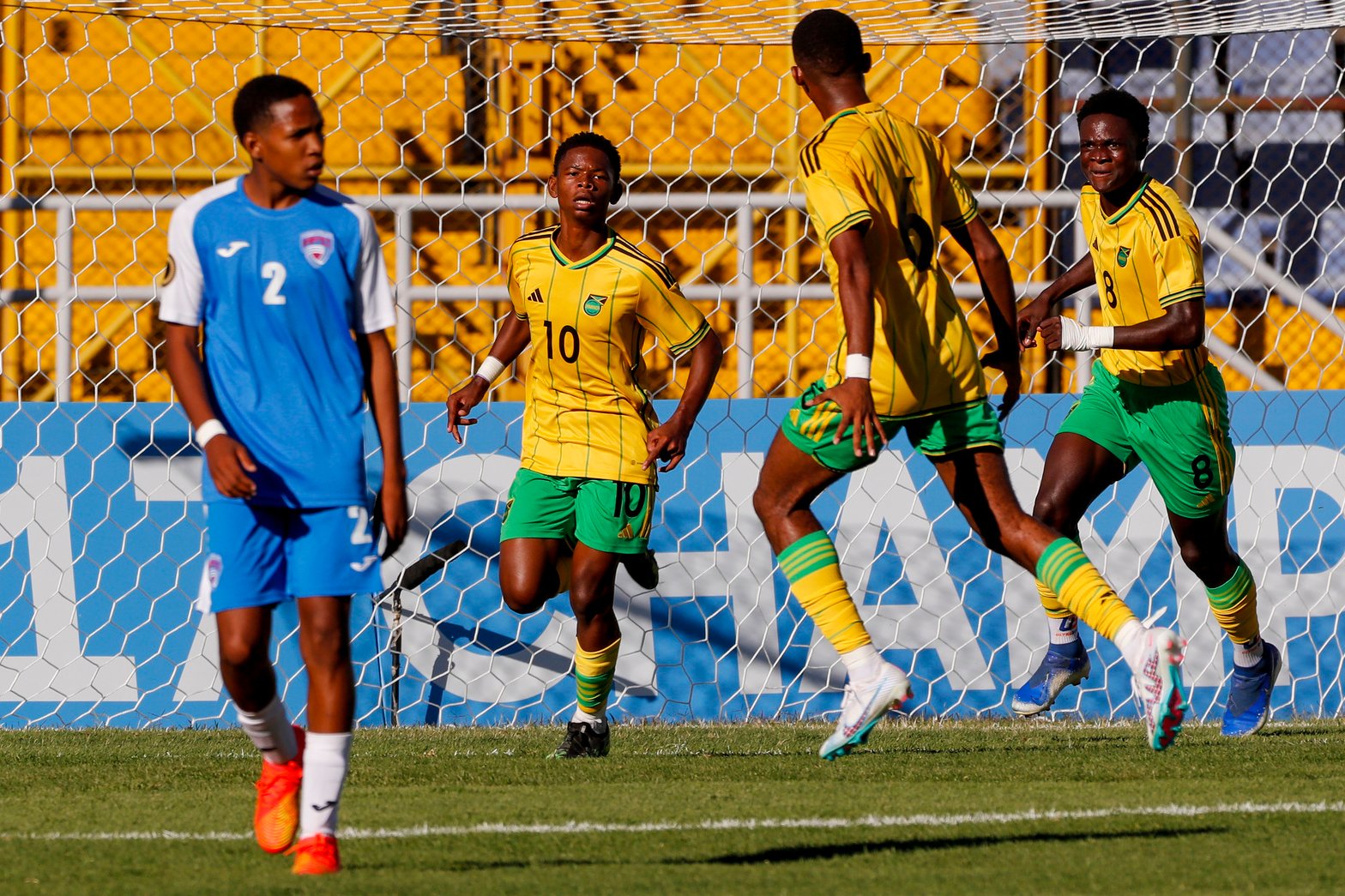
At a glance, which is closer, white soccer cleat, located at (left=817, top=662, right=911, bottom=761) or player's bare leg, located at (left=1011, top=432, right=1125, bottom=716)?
white soccer cleat, located at (left=817, top=662, right=911, bottom=761)

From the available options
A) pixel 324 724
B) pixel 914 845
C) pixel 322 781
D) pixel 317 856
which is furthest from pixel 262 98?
pixel 914 845

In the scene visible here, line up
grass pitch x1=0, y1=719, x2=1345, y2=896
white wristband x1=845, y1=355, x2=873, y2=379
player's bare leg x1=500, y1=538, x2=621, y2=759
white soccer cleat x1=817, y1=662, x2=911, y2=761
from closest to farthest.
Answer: grass pitch x1=0, y1=719, x2=1345, y2=896, white soccer cleat x1=817, y1=662, x2=911, y2=761, white wristband x1=845, y1=355, x2=873, y2=379, player's bare leg x1=500, y1=538, x2=621, y2=759

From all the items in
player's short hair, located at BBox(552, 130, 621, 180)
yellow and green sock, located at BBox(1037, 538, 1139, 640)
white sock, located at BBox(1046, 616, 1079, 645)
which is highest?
player's short hair, located at BBox(552, 130, 621, 180)

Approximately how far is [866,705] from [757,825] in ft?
1.18

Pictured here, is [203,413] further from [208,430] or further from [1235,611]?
[1235,611]

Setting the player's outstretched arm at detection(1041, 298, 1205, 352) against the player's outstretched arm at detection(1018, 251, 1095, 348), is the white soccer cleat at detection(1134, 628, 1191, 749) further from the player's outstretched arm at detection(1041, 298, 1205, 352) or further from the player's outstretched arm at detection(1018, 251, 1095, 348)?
the player's outstretched arm at detection(1018, 251, 1095, 348)

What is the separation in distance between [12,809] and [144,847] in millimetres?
804

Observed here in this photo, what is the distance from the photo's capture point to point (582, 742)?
18.0 feet

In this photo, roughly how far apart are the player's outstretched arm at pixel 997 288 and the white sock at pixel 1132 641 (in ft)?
2.61

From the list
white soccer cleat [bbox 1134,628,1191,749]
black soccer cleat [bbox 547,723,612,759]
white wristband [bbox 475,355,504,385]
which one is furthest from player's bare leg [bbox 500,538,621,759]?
white soccer cleat [bbox 1134,628,1191,749]

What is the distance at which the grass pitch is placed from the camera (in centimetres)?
335

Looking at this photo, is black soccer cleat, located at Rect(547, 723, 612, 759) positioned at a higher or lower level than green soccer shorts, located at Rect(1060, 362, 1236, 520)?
lower

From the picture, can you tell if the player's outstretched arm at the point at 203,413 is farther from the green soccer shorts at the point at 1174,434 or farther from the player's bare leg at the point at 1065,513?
the green soccer shorts at the point at 1174,434

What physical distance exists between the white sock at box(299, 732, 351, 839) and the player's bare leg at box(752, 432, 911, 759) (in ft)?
3.70
